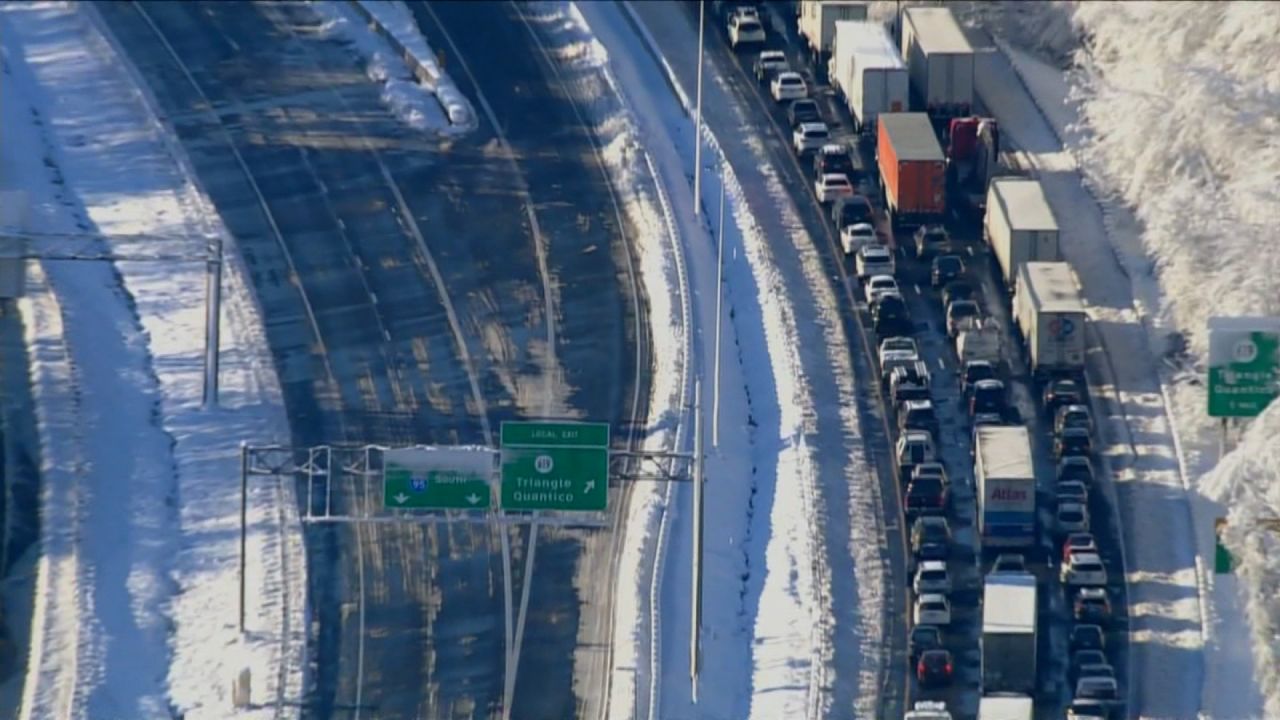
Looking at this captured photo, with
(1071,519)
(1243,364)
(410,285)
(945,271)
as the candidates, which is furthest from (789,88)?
(1243,364)

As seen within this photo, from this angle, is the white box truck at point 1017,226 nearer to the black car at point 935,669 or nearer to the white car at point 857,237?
the white car at point 857,237

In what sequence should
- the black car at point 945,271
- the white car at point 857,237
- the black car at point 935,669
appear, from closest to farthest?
the black car at point 935,669
the black car at point 945,271
the white car at point 857,237

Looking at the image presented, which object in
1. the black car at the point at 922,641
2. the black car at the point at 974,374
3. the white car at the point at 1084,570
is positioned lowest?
the black car at the point at 922,641

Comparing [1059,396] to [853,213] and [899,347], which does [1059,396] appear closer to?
[899,347]

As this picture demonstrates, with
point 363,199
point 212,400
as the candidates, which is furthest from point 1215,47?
point 212,400

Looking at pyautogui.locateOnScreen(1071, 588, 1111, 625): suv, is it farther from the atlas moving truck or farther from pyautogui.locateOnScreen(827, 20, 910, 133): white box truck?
pyautogui.locateOnScreen(827, 20, 910, 133): white box truck

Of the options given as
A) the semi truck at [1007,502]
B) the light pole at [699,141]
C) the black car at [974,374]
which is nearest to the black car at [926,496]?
the semi truck at [1007,502]

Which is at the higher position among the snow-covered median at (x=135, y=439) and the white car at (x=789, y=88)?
the white car at (x=789, y=88)

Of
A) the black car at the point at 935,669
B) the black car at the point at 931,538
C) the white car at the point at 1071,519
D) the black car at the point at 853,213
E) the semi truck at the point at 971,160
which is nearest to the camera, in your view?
the black car at the point at 935,669
